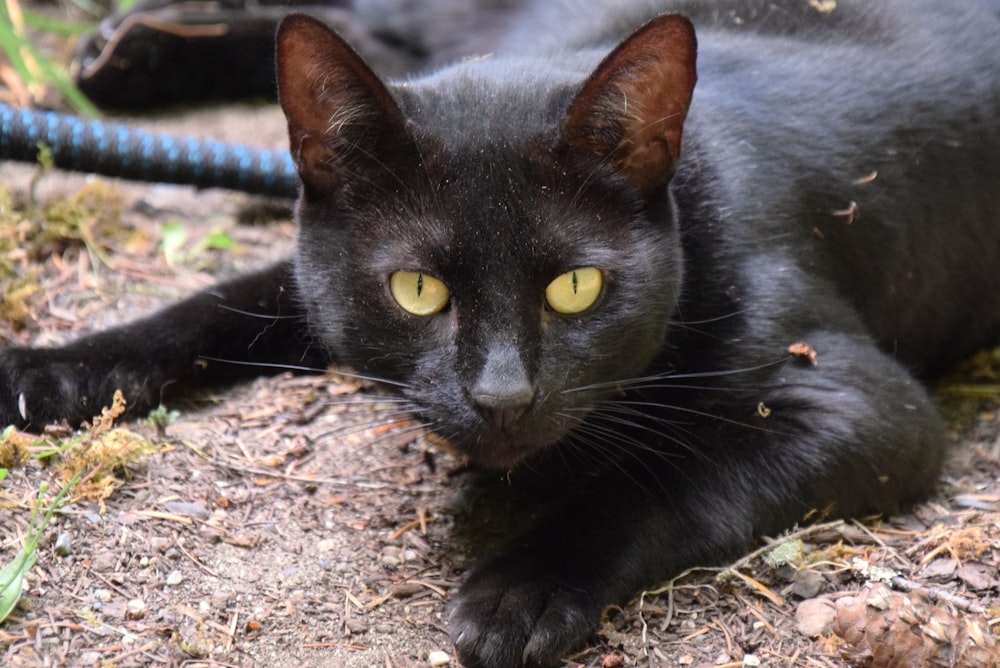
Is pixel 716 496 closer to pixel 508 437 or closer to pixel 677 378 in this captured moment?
pixel 677 378

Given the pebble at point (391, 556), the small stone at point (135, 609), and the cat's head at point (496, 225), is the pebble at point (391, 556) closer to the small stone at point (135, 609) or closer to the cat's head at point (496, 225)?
the cat's head at point (496, 225)

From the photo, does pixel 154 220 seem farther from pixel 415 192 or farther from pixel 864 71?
pixel 864 71

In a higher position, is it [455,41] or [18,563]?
[455,41]

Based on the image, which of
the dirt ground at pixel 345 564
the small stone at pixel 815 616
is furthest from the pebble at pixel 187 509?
the small stone at pixel 815 616

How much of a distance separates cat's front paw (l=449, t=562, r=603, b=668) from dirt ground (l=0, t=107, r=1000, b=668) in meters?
0.05

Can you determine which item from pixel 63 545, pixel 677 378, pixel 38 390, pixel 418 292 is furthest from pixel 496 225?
pixel 38 390

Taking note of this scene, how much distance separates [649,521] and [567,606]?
25cm

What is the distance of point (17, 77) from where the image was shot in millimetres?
3662

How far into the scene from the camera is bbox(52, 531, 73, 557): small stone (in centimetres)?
178

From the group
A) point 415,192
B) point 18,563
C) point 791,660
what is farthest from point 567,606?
point 18,563

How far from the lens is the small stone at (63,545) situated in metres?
1.78

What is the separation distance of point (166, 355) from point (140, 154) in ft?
2.53

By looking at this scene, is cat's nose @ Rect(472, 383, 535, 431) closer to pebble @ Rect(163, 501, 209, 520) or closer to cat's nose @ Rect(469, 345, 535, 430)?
cat's nose @ Rect(469, 345, 535, 430)

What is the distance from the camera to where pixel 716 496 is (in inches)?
77.2
